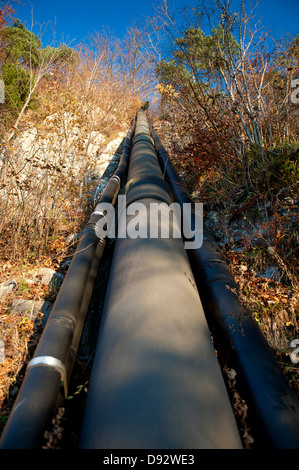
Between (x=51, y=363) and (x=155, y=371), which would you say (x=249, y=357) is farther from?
(x=51, y=363)

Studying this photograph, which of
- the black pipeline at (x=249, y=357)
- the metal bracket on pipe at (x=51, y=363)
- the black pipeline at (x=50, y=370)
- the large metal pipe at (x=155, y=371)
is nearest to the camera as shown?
the large metal pipe at (x=155, y=371)

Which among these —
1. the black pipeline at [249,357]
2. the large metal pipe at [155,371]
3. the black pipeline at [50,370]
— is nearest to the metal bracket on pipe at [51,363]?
the black pipeline at [50,370]

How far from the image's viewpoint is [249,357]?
1.77 m

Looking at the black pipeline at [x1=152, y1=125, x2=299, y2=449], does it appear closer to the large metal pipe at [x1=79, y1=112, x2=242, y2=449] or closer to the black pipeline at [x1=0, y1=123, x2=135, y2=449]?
the large metal pipe at [x1=79, y1=112, x2=242, y2=449]

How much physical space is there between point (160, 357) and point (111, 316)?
0.51m

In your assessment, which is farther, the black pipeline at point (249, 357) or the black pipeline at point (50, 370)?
the black pipeline at point (249, 357)

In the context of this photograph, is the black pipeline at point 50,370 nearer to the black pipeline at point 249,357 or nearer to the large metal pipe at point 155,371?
the large metal pipe at point 155,371

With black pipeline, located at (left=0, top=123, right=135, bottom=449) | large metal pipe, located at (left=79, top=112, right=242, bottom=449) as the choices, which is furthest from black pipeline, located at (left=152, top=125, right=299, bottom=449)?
black pipeline, located at (left=0, top=123, right=135, bottom=449)

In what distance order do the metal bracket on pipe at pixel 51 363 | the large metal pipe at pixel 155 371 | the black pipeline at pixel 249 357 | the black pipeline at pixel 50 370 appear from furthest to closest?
the metal bracket on pipe at pixel 51 363
the black pipeline at pixel 249 357
the black pipeline at pixel 50 370
the large metal pipe at pixel 155 371

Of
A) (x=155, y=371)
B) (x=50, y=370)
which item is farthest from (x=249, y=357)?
(x=50, y=370)

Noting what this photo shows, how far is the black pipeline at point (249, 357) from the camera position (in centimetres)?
143

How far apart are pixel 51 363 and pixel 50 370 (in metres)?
0.05

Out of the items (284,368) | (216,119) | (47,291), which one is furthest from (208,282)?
(216,119)
